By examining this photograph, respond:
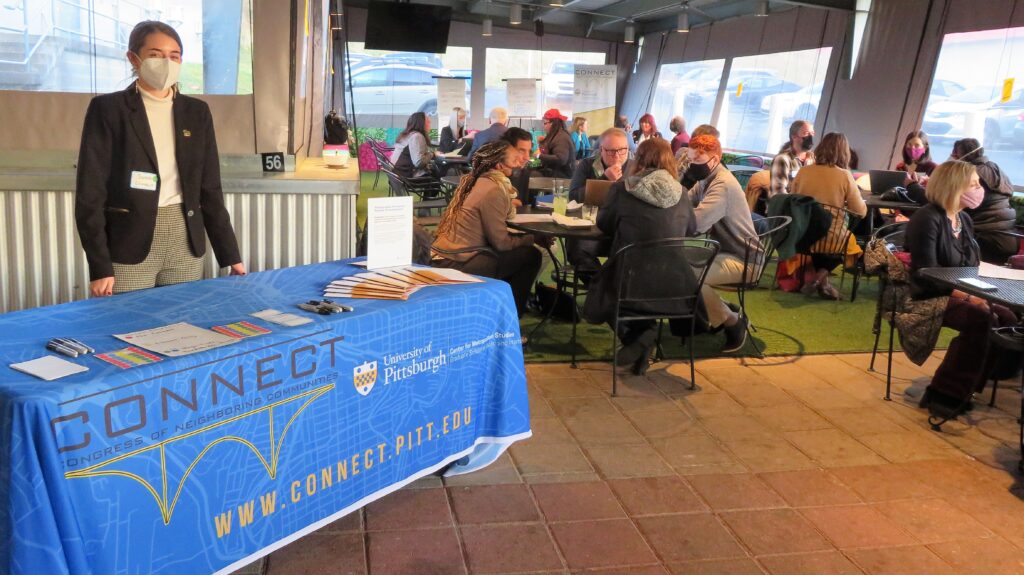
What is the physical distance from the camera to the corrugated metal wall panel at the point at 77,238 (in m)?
2.91

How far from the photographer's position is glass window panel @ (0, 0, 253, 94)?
3.04 m

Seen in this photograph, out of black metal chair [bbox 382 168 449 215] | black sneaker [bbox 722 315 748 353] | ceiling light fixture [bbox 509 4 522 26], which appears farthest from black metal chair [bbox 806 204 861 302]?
ceiling light fixture [bbox 509 4 522 26]

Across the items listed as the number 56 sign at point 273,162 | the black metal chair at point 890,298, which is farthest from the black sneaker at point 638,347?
the number 56 sign at point 273,162

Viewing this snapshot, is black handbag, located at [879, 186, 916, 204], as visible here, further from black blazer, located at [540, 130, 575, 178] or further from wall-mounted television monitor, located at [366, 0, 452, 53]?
wall-mounted television monitor, located at [366, 0, 452, 53]

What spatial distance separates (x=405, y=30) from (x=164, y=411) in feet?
34.5

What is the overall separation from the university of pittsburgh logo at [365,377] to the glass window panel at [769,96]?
10997 millimetres

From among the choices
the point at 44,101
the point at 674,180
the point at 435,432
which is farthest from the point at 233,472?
the point at 674,180

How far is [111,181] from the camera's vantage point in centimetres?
229

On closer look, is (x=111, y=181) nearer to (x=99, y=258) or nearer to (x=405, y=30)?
(x=99, y=258)

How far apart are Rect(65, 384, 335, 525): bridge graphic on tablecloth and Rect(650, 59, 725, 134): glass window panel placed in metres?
13.5

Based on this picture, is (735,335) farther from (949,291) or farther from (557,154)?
(557,154)

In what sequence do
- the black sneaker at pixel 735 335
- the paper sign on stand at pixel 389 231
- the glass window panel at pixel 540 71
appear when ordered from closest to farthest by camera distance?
the paper sign on stand at pixel 389 231 → the black sneaker at pixel 735 335 → the glass window panel at pixel 540 71

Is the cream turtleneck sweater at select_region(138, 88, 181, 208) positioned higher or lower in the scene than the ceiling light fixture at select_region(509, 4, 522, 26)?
lower

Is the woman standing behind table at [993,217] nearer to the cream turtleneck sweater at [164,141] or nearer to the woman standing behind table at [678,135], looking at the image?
the woman standing behind table at [678,135]
